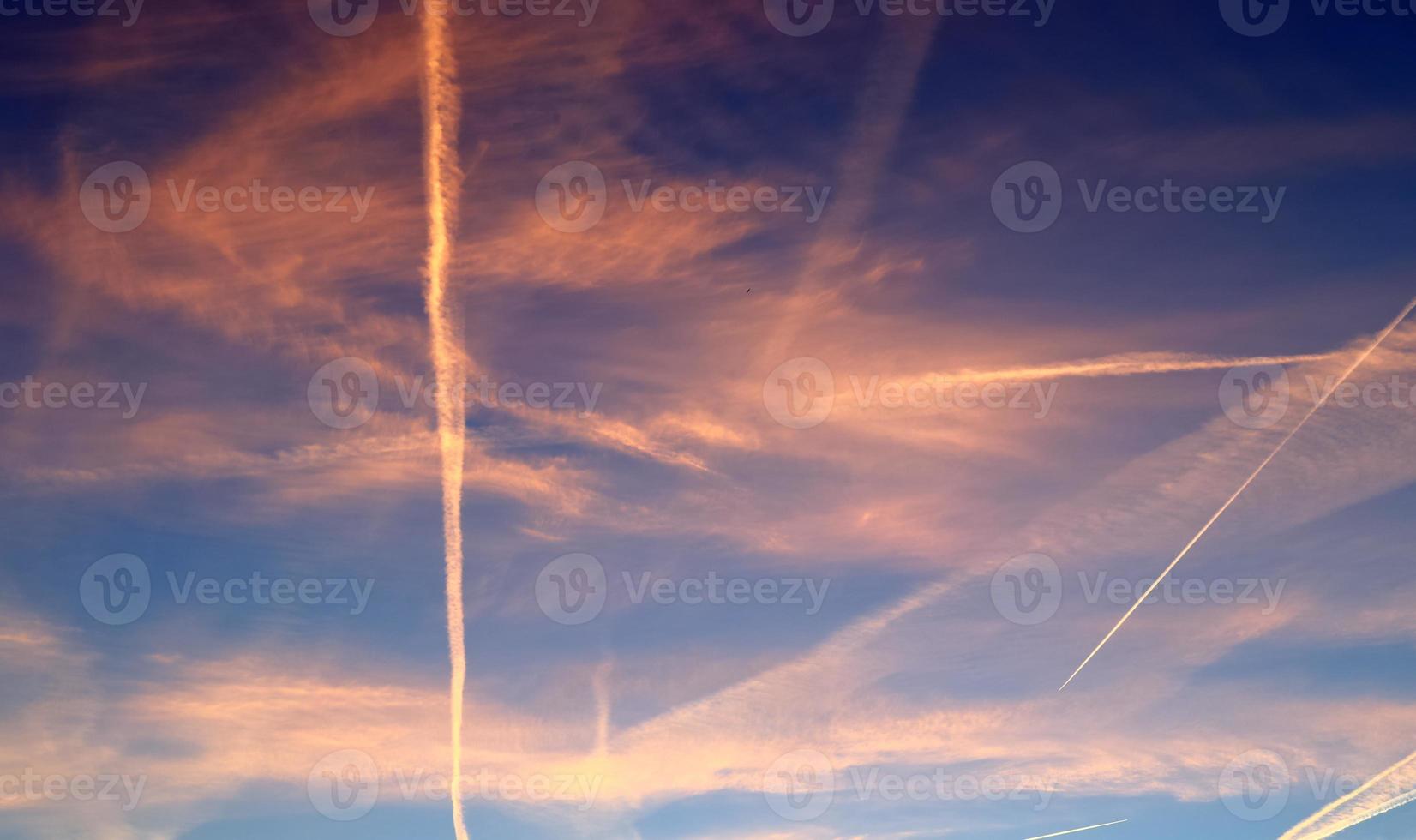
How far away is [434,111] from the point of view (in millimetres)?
20609

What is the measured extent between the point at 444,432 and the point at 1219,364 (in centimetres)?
2227

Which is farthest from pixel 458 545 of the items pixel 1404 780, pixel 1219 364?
pixel 1404 780

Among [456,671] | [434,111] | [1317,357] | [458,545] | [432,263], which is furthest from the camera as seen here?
[456,671]

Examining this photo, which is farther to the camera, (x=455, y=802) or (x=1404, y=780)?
(x=1404, y=780)

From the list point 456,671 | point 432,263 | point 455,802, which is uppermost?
point 432,263

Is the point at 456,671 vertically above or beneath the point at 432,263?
beneath

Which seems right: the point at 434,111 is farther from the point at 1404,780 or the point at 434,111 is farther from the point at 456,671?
the point at 1404,780

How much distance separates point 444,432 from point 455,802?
14.4 metres

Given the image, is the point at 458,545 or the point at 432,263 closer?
the point at 432,263

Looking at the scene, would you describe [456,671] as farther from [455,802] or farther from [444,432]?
[444,432]

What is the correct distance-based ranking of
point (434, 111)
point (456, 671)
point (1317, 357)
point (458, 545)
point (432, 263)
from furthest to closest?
point (456, 671), point (458, 545), point (1317, 357), point (432, 263), point (434, 111)

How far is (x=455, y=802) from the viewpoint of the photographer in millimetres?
30391

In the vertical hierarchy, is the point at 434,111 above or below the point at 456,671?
above

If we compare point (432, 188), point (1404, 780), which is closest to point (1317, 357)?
point (1404, 780)
